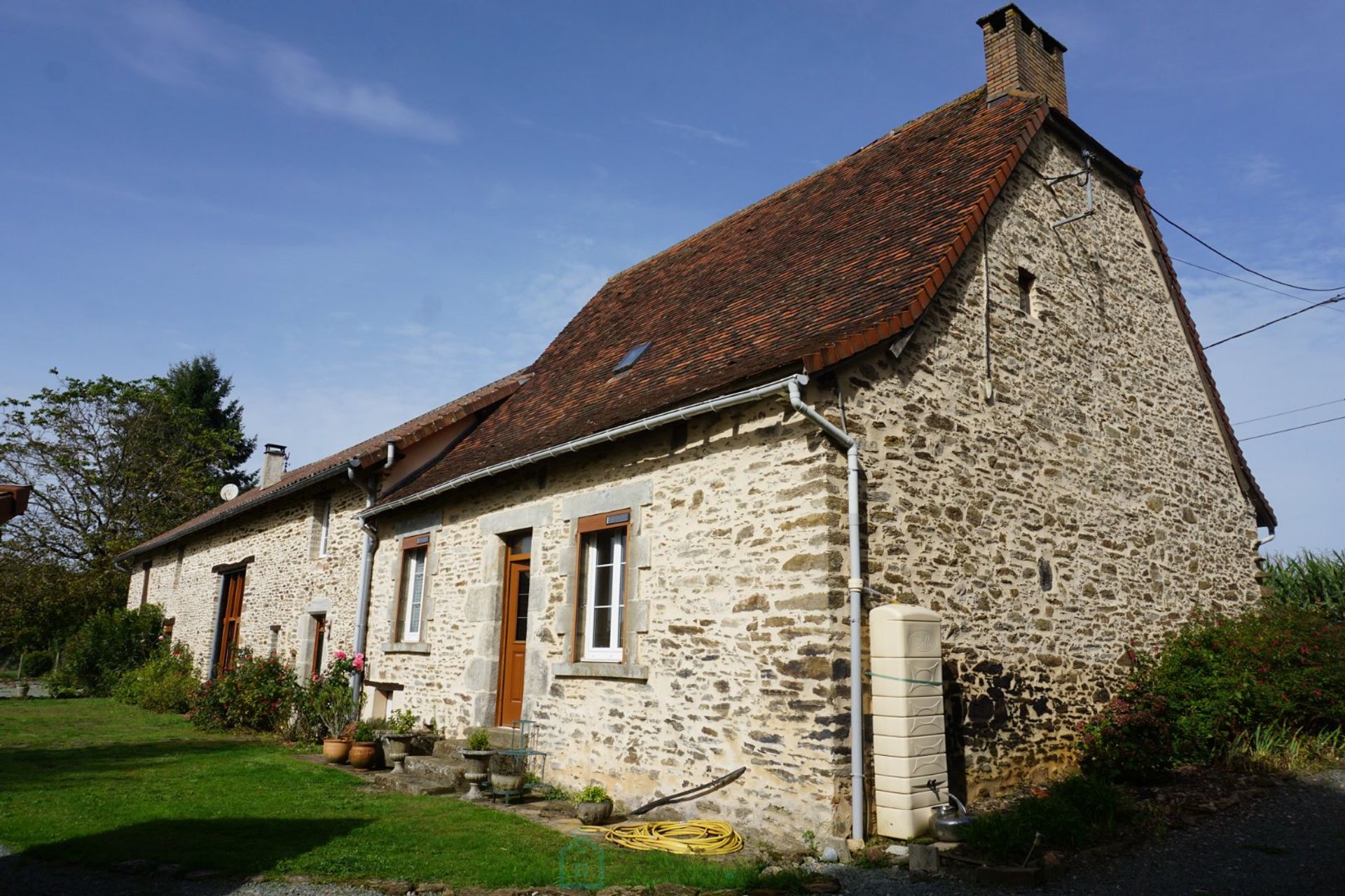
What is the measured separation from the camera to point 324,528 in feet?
46.5

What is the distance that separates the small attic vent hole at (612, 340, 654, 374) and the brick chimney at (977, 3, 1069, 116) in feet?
15.8

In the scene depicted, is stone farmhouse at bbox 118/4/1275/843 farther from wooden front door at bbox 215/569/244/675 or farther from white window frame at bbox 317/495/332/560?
wooden front door at bbox 215/569/244/675

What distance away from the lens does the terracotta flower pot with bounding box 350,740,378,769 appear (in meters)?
10.2

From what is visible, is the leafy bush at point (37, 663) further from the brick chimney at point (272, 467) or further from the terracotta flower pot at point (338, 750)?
the terracotta flower pot at point (338, 750)

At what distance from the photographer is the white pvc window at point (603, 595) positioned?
333 inches

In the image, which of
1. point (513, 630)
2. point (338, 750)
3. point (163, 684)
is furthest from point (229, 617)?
point (513, 630)

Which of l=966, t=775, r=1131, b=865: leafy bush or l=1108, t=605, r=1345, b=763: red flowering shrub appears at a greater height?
l=1108, t=605, r=1345, b=763: red flowering shrub

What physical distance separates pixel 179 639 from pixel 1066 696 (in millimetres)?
18444

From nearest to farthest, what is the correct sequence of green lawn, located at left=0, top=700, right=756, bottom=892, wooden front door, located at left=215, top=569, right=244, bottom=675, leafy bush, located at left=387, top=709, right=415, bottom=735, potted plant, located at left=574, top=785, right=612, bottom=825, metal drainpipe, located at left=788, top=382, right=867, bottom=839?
green lawn, located at left=0, top=700, right=756, bottom=892 → metal drainpipe, located at left=788, top=382, right=867, bottom=839 → potted plant, located at left=574, top=785, right=612, bottom=825 → leafy bush, located at left=387, top=709, right=415, bottom=735 → wooden front door, located at left=215, top=569, right=244, bottom=675

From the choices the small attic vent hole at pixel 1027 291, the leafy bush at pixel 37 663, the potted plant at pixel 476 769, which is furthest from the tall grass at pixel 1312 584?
the leafy bush at pixel 37 663

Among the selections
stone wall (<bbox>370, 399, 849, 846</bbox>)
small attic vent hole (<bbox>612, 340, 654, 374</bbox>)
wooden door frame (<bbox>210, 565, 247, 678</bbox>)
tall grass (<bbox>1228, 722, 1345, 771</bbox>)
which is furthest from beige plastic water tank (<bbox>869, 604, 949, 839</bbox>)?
wooden door frame (<bbox>210, 565, 247, 678</bbox>)

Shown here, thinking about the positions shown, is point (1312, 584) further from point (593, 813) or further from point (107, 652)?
point (107, 652)

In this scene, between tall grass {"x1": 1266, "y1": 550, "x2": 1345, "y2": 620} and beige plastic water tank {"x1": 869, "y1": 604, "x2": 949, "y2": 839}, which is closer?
beige plastic water tank {"x1": 869, "y1": 604, "x2": 949, "y2": 839}

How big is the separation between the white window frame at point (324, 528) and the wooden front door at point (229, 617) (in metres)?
3.96
